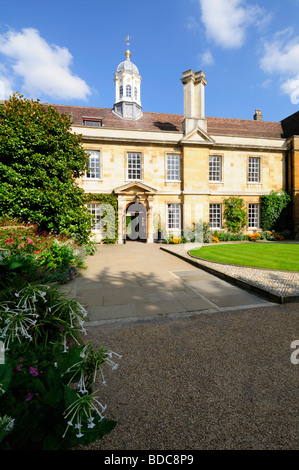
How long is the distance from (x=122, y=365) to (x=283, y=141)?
22053 millimetres

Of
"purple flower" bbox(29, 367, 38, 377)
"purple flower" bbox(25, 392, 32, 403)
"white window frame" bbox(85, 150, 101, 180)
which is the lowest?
"purple flower" bbox(25, 392, 32, 403)

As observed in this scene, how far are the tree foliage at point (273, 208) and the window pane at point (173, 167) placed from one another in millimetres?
7343

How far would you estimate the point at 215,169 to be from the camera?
59.9 feet

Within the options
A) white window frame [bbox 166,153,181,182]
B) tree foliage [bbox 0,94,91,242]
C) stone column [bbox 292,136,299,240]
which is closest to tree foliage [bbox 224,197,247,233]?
stone column [bbox 292,136,299,240]

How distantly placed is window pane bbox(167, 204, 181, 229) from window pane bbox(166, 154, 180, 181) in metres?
2.13

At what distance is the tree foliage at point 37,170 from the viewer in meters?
10.1

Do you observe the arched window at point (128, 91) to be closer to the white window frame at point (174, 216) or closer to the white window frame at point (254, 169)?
the white window frame at point (174, 216)

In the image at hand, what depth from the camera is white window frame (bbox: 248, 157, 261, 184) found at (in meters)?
18.8

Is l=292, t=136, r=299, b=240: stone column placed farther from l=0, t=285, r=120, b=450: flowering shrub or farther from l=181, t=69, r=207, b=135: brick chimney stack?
l=0, t=285, r=120, b=450: flowering shrub

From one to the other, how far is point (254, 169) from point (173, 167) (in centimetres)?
700

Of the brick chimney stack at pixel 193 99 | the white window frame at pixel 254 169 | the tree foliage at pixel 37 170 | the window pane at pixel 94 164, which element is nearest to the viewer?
the tree foliage at pixel 37 170

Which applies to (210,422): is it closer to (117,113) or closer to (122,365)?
(122,365)

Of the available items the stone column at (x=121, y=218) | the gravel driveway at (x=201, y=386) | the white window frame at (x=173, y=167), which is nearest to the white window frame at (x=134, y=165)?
the stone column at (x=121, y=218)

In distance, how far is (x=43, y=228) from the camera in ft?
36.4
